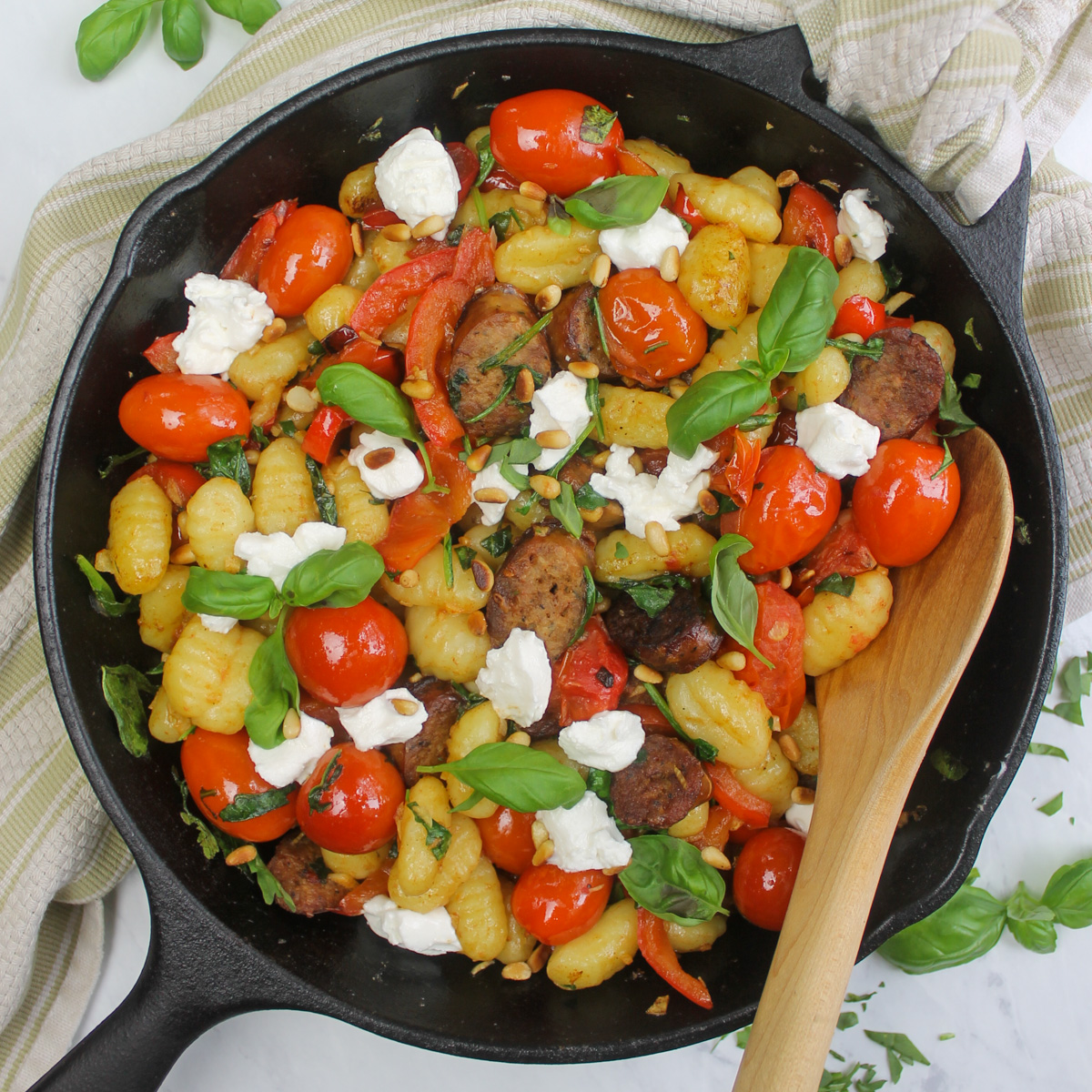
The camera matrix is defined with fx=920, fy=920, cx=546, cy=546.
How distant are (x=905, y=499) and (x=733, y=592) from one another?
1.80 feet

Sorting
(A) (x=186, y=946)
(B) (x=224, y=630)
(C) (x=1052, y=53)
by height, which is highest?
(C) (x=1052, y=53)

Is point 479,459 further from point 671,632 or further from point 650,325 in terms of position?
point 671,632

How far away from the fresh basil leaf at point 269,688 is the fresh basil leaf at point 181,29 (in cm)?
207

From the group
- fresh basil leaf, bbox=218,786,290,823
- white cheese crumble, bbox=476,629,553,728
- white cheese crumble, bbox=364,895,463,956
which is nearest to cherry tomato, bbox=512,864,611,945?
white cheese crumble, bbox=364,895,463,956

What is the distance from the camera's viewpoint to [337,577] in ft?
7.11

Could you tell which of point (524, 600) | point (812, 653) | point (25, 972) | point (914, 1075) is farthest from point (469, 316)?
point (914, 1075)

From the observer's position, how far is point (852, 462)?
2354 millimetres

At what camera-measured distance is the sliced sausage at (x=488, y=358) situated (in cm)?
233

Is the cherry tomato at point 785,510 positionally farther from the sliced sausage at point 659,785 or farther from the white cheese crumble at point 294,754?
the white cheese crumble at point 294,754

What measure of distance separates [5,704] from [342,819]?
1305mm

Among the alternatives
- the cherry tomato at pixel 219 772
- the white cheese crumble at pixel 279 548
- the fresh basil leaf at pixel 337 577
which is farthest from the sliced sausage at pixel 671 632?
the cherry tomato at pixel 219 772

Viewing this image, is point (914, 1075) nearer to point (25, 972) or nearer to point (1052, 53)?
point (25, 972)

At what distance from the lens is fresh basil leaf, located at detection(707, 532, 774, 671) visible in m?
2.23

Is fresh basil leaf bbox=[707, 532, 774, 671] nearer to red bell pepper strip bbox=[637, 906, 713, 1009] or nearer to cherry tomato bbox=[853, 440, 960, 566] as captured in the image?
cherry tomato bbox=[853, 440, 960, 566]
